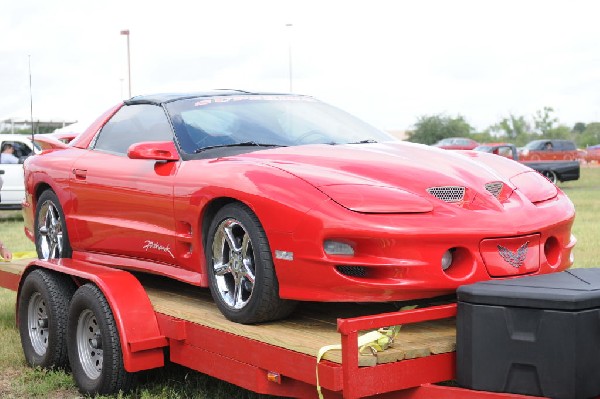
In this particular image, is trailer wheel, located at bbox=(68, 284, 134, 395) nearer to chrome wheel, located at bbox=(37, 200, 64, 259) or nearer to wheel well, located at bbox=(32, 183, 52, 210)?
chrome wheel, located at bbox=(37, 200, 64, 259)

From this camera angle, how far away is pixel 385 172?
428cm

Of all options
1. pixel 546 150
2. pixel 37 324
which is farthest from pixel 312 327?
pixel 546 150

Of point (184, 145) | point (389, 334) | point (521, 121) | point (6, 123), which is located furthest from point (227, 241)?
point (521, 121)

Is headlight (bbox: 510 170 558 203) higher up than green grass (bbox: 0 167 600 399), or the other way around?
headlight (bbox: 510 170 558 203)

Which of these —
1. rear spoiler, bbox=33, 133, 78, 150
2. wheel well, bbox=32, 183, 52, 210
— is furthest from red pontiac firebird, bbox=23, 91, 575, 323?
rear spoiler, bbox=33, 133, 78, 150

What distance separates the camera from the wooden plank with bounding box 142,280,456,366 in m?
3.63

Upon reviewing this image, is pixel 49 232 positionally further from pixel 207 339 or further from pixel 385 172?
pixel 385 172

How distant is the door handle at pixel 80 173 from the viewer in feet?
19.6

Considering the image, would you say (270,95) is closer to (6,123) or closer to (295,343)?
(295,343)

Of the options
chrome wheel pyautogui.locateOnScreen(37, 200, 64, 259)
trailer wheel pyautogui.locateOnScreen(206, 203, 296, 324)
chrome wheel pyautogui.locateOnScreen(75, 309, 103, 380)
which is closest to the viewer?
trailer wheel pyautogui.locateOnScreen(206, 203, 296, 324)

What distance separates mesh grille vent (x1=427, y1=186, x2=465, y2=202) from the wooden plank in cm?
56

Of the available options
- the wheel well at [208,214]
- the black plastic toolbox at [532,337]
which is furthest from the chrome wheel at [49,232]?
the black plastic toolbox at [532,337]

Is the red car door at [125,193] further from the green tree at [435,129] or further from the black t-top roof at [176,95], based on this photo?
the green tree at [435,129]

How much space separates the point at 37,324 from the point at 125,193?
126 centimetres
